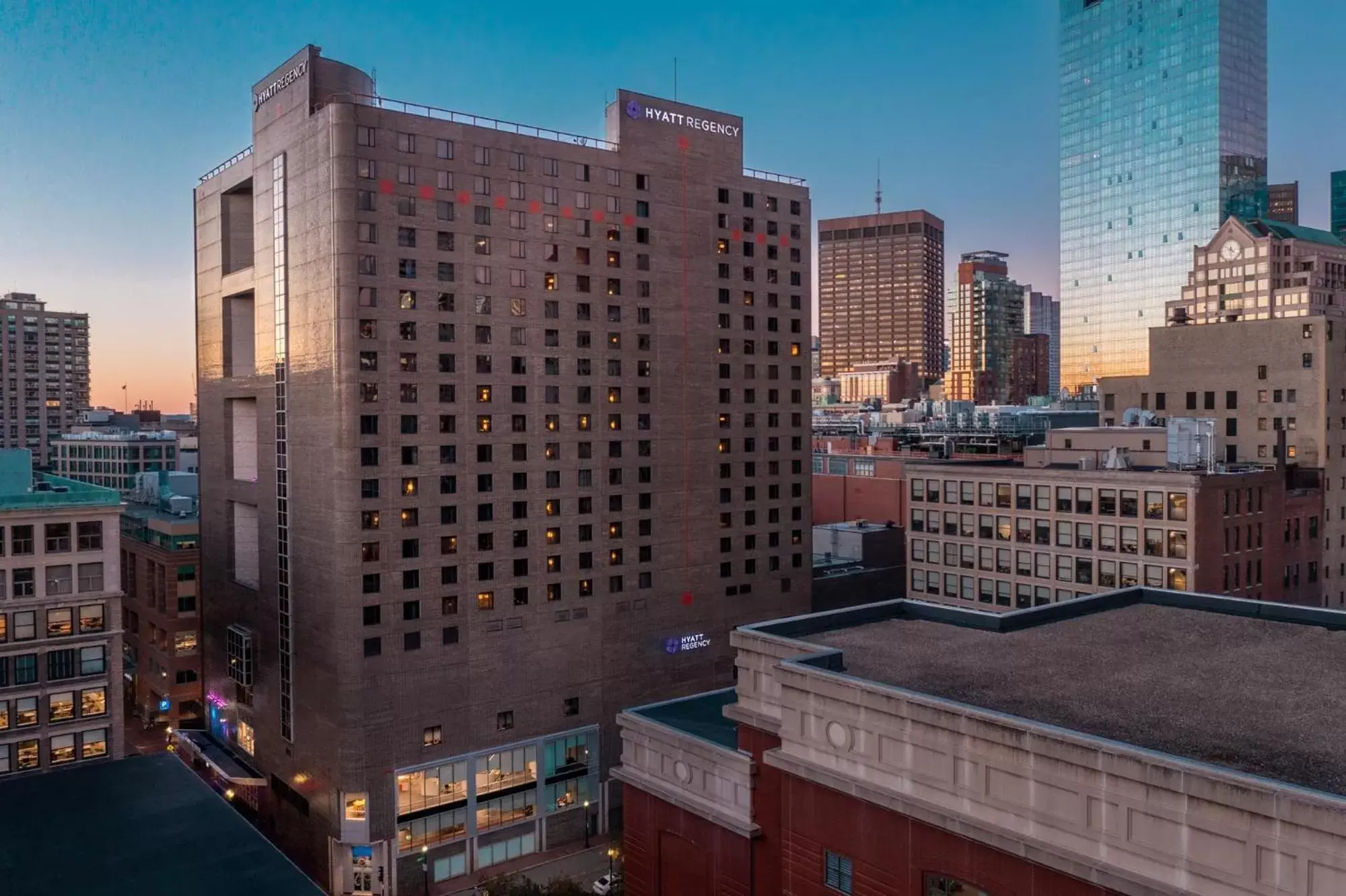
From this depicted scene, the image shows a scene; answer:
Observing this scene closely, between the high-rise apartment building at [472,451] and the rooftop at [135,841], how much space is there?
2062 centimetres

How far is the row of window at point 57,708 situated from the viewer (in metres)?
77.9

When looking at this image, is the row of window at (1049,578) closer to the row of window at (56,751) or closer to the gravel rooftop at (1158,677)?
the gravel rooftop at (1158,677)

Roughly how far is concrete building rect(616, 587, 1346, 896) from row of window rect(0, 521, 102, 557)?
2105 inches

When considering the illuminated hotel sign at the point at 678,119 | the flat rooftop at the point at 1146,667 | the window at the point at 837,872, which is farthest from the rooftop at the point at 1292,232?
the window at the point at 837,872

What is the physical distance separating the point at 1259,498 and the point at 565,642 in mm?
62073

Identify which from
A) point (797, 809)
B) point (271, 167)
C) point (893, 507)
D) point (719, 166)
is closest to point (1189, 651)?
Answer: point (797, 809)

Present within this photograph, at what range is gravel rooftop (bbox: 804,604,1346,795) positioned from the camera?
103 feet

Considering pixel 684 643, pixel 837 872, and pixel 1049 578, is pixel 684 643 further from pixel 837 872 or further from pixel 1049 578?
pixel 837 872

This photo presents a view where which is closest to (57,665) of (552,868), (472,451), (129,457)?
(472,451)

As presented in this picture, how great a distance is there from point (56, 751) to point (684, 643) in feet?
168

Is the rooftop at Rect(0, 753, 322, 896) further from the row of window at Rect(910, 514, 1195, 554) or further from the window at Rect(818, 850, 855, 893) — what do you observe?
the row of window at Rect(910, 514, 1195, 554)

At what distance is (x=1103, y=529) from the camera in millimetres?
88938

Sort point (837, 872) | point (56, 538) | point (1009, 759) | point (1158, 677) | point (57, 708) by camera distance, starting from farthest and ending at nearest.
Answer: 1. point (56, 538)
2. point (57, 708)
3. point (837, 872)
4. point (1158, 677)
5. point (1009, 759)

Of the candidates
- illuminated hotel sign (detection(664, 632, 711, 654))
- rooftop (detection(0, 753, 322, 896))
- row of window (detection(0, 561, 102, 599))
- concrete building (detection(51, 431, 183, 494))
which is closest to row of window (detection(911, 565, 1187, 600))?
illuminated hotel sign (detection(664, 632, 711, 654))
